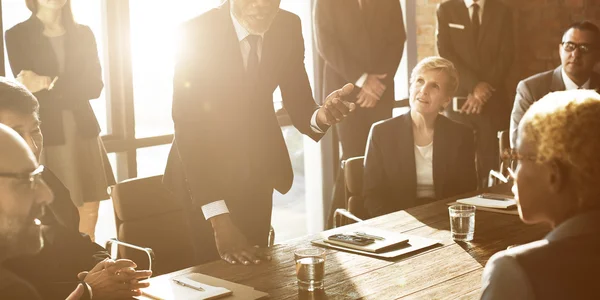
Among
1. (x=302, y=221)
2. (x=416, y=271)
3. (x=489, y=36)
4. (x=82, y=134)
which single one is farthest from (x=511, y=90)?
(x=416, y=271)

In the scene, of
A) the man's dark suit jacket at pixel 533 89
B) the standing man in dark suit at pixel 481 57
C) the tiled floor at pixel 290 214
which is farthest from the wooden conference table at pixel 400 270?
the standing man in dark suit at pixel 481 57

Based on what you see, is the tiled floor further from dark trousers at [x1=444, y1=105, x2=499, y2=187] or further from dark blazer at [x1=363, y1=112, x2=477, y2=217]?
dark blazer at [x1=363, y1=112, x2=477, y2=217]

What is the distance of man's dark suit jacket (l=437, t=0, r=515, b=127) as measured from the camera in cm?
563

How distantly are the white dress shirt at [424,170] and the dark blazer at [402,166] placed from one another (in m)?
0.02

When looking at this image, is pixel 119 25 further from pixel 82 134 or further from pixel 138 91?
pixel 82 134

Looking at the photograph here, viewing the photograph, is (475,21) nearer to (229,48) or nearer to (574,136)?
(229,48)

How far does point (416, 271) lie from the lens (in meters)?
2.24

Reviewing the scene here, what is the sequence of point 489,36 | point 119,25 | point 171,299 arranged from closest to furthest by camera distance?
point 171,299 → point 119,25 → point 489,36

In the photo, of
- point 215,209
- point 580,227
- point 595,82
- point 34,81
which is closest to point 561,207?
point 580,227

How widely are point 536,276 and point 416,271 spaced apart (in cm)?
93

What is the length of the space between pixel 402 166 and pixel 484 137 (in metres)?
2.29

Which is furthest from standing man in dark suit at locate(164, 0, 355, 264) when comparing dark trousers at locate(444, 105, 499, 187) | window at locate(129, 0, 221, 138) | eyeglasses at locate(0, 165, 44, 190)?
dark trousers at locate(444, 105, 499, 187)

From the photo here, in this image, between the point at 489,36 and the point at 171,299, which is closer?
the point at 171,299

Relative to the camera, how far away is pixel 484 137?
5.85 metres
